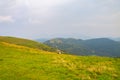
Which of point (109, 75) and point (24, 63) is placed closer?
point (109, 75)

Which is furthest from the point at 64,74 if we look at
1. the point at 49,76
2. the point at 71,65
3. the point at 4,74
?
the point at 4,74

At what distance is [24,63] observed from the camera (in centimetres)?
3378

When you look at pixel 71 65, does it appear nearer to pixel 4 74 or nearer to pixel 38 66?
pixel 38 66

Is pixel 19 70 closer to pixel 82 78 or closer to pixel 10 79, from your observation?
pixel 10 79

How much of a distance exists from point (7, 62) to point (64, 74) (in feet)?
36.1

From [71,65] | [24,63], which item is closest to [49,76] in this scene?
[71,65]

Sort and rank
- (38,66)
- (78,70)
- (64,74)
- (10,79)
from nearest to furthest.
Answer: (10,79)
(64,74)
(78,70)
(38,66)

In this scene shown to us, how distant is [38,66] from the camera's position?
31.5m

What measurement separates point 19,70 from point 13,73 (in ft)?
4.95

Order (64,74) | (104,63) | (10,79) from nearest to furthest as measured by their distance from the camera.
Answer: (10,79) < (64,74) < (104,63)

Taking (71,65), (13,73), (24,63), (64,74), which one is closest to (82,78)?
(64,74)

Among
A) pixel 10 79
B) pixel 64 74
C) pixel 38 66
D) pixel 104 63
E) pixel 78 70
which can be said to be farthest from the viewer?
pixel 104 63

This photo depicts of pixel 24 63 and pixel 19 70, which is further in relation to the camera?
pixel 24 63

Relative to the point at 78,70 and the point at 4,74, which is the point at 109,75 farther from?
the point at 4,74
